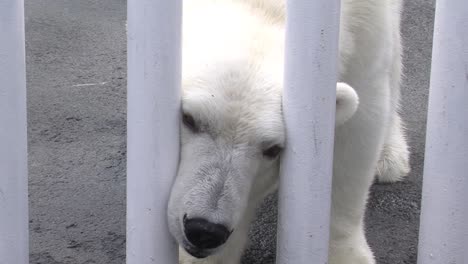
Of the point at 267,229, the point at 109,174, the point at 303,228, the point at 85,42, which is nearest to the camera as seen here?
the point at 303,228

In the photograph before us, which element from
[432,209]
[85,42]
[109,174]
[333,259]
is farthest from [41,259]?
[85,42]

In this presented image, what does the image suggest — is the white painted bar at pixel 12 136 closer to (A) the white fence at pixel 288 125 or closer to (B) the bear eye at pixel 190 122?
(A) the white fence at pixel 288 125

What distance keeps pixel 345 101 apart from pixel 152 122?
1.63 ft

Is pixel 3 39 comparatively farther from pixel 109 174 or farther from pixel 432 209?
pixel 109 174

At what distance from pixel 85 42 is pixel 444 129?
269 centimetres

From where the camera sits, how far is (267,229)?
9.87 ft

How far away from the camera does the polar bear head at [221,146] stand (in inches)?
79.5

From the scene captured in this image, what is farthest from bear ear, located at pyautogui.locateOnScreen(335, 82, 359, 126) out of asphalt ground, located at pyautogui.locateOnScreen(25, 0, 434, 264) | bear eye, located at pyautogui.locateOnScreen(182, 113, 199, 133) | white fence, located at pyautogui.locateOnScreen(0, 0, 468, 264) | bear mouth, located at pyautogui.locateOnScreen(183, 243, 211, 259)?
asphalt ground, located at pyautogui.locateOnScreen(25, 0, 434, 264)

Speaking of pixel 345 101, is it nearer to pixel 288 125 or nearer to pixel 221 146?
pixel 288 125

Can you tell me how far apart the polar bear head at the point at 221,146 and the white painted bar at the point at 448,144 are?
264 mm

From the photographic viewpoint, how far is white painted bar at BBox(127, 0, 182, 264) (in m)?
2.02

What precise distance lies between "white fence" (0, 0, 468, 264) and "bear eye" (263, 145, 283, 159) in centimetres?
3

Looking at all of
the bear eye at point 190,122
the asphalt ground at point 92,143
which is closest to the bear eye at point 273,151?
the bear eye at point 190,122

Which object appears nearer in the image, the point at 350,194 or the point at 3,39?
the point at 3,39
